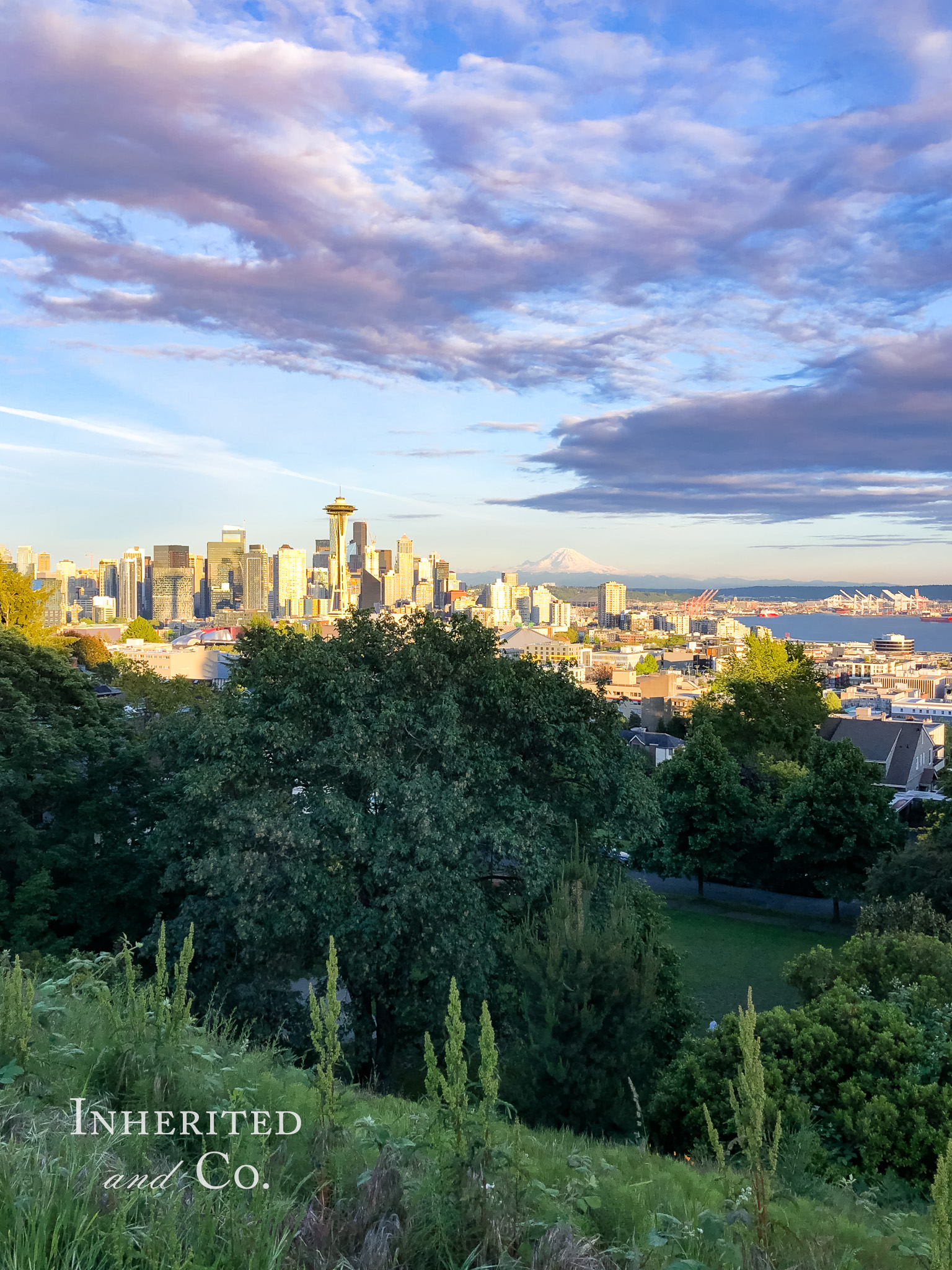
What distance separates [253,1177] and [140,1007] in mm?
1557

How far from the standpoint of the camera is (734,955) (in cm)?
2228

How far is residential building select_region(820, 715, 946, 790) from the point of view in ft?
151

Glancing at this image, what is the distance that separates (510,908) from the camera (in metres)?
12.8

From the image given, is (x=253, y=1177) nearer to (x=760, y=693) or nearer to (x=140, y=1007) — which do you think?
(x=140, y=1007)

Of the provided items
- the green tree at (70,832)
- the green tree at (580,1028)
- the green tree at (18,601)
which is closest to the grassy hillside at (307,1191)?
the green tree at (580,1028)

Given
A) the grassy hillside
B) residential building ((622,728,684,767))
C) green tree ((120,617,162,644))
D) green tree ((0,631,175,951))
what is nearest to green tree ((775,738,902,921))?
green tree ((0,631,175,951))

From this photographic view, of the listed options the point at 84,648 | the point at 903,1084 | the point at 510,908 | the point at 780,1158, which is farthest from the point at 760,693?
the point at 84,648

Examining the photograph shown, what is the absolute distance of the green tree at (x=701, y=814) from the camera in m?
27.3

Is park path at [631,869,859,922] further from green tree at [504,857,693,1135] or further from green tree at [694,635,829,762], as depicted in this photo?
green tree at [504,857,693,1135]

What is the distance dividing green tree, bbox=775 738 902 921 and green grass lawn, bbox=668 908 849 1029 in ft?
5.87

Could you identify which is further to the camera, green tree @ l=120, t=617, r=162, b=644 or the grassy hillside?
green tree @ l=120, t=617, r=162, b=644

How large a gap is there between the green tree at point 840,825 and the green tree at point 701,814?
6.19ft

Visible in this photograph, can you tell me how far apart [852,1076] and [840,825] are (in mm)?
18122

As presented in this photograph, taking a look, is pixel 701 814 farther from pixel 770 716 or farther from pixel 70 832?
pixel 70 832
